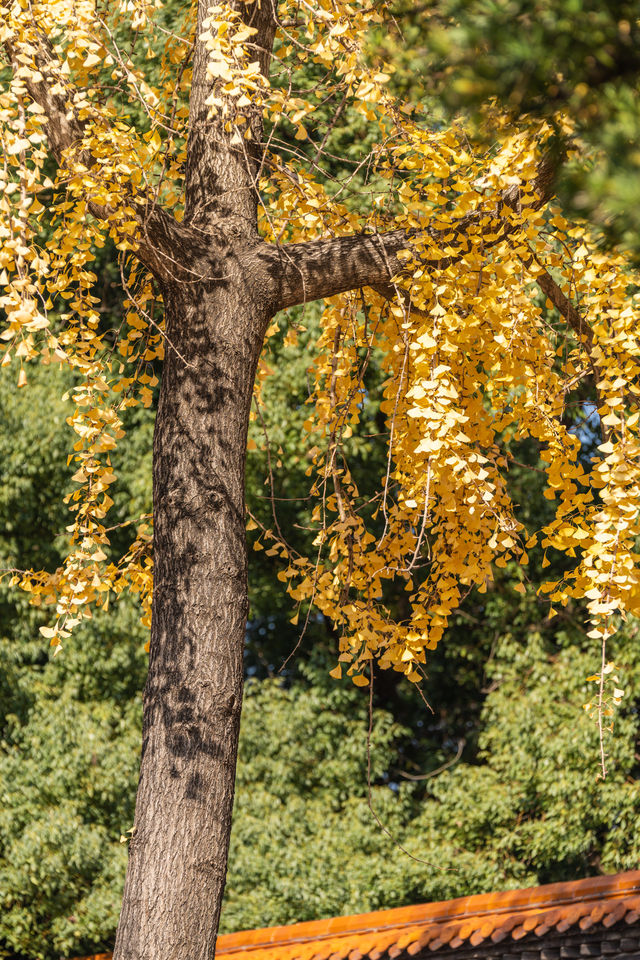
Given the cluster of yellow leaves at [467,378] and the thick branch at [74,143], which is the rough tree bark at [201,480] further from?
the cluster of yellow leaves at [467,378]

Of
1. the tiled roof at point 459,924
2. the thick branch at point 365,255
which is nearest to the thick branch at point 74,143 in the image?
the thick branch at point 365,255

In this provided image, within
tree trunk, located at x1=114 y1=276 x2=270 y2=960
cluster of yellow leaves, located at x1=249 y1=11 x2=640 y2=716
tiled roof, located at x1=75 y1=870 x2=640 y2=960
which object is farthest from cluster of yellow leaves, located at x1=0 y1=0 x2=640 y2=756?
tiled roof, located at x1=75 y1=870 x2=640 y2=960

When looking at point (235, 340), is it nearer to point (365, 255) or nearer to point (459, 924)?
point (365, 255)

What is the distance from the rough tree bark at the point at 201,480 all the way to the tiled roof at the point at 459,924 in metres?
2.88

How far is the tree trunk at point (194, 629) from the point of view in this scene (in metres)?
2.14

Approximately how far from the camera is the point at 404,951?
15.8ft

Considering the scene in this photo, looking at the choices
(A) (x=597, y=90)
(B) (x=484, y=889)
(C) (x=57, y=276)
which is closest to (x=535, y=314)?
(C) (x=57, y=276)

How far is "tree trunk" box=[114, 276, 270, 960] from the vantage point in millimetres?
2139

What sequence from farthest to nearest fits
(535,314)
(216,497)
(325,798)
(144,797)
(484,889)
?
1. (325,798)
2. (484,889)
3. (535,314)
4. (216,497)
5. (144,797)

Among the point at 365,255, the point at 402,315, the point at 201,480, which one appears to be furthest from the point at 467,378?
the point at 201,480

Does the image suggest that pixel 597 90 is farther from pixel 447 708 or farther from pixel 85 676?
pixel 447 708

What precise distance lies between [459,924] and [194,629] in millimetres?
3280

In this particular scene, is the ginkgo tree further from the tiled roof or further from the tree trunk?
the tiled roof

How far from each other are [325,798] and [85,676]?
6.59ft
